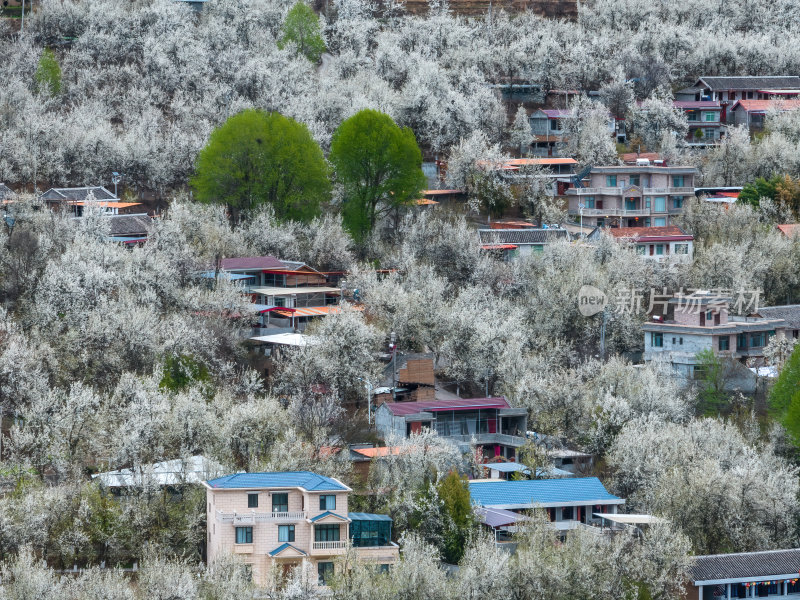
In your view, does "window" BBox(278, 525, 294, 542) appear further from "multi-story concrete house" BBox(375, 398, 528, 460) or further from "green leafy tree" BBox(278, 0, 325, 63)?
"green leafy tree" BBox(278, 0, 325, 63)

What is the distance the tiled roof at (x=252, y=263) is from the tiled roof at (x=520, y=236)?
9216mm

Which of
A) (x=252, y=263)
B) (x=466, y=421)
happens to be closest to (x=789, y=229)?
(x=252, y=263)

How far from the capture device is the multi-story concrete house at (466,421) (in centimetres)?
4797

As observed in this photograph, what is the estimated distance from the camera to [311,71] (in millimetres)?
88312

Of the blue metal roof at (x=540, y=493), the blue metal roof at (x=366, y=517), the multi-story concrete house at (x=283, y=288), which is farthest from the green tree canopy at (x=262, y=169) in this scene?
the blue metal roof at (x=366, y=517)

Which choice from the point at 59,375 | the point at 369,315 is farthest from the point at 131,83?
the point at 59,375

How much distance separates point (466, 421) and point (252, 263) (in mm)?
13978

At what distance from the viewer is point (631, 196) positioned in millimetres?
70875

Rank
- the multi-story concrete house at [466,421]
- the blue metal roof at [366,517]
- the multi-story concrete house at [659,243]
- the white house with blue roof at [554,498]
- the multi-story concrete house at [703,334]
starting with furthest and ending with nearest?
the multi-story concrete house at [659,243]
the multi-story concrete house at [703,334]
the multi-story concrete house at [466,421]
the white house with blue roof at [554,498]
the blue metal roof at [366,517]

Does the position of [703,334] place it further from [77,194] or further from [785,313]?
[77,194]

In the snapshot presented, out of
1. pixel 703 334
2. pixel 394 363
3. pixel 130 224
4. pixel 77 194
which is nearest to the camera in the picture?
pixel 394 363

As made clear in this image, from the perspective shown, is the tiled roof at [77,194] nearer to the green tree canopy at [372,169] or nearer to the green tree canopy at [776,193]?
the green tree canopy at [372,169]

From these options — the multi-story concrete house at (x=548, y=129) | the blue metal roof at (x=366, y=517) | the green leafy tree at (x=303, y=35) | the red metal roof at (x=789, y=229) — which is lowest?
the blue metal roof at (x=366, y=517)

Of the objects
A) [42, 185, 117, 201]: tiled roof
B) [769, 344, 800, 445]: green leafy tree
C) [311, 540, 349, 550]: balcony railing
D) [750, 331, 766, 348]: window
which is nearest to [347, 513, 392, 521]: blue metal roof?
[311, 540, 349, 550]: balcony railing
